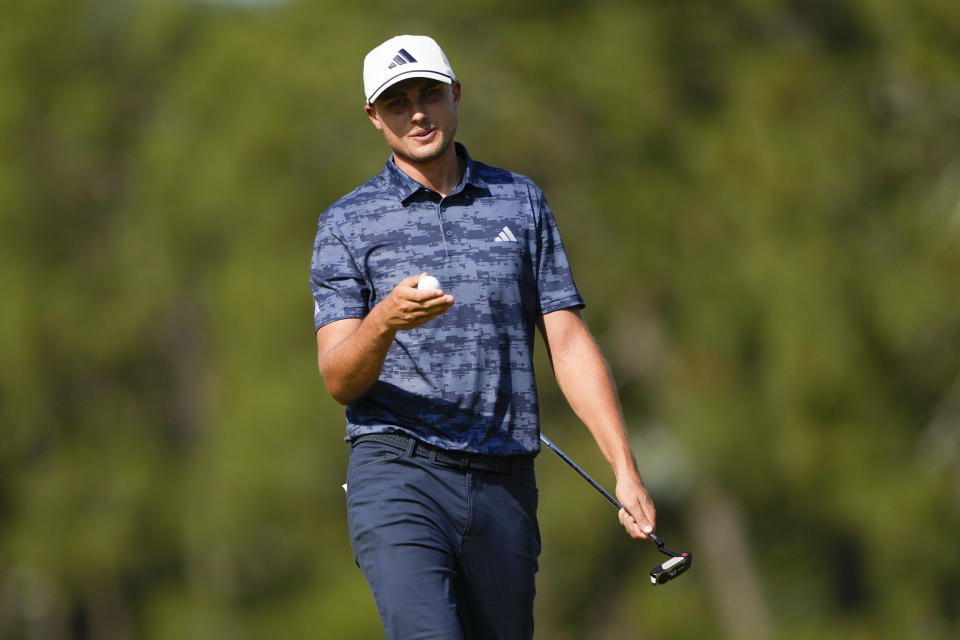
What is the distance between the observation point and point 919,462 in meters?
17.4

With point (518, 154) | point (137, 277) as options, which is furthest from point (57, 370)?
point (518, 154)

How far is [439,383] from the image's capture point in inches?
195

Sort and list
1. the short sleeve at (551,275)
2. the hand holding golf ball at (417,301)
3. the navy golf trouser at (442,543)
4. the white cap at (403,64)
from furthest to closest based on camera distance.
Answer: the short sleeve at (551,275) < the white cap at (403,64) < the navy golf trouser at (442,543) < the hand holding golf ball at (417,301)

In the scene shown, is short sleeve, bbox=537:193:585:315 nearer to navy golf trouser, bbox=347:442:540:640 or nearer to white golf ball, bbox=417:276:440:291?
navy golf trouser, bbox=347:442:540:640

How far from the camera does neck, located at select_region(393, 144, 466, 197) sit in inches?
203

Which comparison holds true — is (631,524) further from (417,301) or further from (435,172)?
(435,172)

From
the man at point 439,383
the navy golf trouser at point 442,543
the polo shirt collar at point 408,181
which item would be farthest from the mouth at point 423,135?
the navy golf trouser at point 442,543

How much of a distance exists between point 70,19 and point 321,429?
966 cm

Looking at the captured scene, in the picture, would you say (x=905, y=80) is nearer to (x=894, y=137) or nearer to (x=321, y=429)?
(x=894, y=137)

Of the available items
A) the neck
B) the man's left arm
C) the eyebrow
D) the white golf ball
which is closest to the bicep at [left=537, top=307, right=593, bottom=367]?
the man's left arm

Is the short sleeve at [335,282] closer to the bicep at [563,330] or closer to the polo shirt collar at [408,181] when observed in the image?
the polo shirt collar at [408,181]

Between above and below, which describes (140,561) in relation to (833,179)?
below

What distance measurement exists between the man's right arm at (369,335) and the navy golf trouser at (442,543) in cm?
29

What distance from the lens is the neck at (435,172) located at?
203 inches
